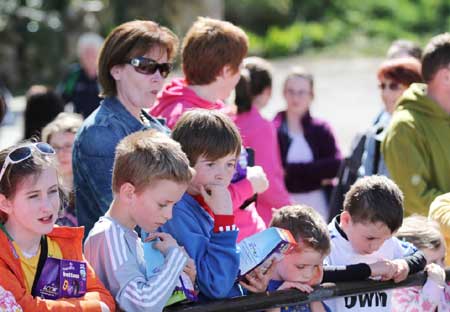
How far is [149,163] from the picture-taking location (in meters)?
3.51

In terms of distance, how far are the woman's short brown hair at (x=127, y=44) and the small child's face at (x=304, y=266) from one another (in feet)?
4.11

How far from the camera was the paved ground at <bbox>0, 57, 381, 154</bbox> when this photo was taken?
19233 mm

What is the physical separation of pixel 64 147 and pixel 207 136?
2.01 meters

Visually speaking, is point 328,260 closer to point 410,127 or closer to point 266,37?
point 410,127

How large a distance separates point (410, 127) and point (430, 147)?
0.53 feet

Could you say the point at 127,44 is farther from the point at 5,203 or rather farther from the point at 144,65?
the point at 5,203

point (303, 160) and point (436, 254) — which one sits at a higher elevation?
point (436, 254)

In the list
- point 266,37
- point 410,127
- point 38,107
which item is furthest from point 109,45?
point 266,37

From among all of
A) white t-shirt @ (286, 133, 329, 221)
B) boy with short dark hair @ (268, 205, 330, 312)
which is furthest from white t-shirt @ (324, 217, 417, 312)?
white t-shirt @ (286, 133, 329, 221)

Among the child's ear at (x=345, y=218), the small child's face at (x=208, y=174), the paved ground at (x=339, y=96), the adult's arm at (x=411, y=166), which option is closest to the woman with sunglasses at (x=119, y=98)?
the small child's face at (x=208, y=174)

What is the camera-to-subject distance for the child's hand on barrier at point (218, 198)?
147 inches

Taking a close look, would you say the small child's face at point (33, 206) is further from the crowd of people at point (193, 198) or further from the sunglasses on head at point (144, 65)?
the sunglasses on head at point (144, 65)

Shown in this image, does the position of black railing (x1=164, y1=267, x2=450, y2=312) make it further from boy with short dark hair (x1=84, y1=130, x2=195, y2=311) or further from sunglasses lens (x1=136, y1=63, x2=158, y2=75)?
sunglasses lens (x1=136, y1=63, x2=158, y2=75)

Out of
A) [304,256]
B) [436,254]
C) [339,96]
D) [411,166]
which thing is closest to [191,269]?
[304,256]
